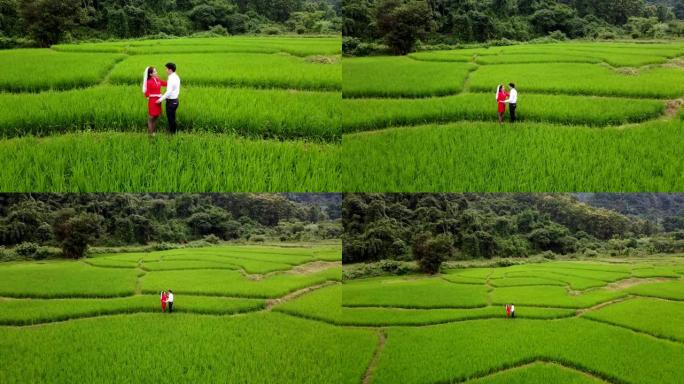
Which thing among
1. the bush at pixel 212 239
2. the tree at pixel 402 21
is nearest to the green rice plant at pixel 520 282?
the tree at pixel 402 21

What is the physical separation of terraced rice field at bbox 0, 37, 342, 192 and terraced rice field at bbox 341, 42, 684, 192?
65 centimetres

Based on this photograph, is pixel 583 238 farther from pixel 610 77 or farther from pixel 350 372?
pixel 350 372

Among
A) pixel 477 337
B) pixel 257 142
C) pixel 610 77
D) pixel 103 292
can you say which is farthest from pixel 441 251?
pixel 103 292

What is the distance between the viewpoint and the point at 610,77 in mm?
9875

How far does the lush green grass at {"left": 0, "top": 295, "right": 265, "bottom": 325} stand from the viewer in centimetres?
746

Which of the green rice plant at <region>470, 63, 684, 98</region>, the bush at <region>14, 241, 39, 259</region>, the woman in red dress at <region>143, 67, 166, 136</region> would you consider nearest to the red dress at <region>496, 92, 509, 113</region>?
the green rice plant at <region>470, 63, 684, 98</region>

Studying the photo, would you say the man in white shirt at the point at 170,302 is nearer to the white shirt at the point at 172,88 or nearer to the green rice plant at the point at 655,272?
the white shirt at the point at 172,88

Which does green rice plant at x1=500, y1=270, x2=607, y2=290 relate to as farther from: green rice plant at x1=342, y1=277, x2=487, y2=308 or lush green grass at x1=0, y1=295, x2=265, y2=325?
→ lush green grass at x1=0, y1=295, x2=265, y2=325

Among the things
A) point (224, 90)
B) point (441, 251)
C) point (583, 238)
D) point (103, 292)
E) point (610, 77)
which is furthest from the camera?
point (583, 238)

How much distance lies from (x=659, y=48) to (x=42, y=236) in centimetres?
1687

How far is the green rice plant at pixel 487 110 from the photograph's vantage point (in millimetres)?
7965

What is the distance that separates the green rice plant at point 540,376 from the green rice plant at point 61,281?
705 cm

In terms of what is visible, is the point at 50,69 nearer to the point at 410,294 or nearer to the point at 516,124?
the point at 410,294

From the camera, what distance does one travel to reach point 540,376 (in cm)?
646
